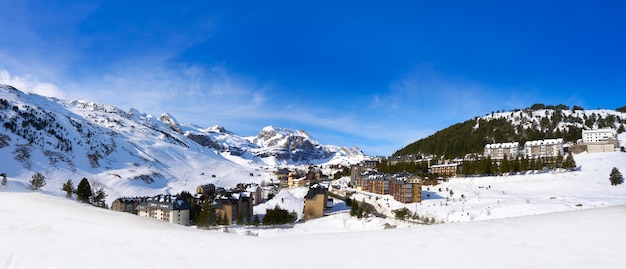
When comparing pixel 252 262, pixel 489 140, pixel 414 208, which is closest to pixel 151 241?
pixel 252 262

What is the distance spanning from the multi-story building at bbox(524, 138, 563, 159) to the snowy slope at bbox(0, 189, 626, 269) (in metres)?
126

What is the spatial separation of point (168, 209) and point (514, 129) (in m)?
162

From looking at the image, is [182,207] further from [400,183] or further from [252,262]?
[252,262]

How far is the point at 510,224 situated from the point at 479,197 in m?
65.9

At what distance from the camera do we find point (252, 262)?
746 centimetres

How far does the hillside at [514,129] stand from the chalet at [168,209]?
105883mm

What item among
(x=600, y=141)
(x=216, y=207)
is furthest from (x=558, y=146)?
(x=216, y=207)

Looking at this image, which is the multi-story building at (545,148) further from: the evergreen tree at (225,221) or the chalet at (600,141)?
the evergreen tree at (225,221)

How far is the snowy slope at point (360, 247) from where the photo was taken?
7.02 m

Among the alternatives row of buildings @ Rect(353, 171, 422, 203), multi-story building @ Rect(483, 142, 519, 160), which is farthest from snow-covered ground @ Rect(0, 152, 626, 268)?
multi-story building @ Rect(483, 142, 519, 160)

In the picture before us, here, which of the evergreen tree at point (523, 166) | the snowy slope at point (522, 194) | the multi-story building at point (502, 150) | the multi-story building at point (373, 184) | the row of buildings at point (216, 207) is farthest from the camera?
the multi-story building at point (502, 150)

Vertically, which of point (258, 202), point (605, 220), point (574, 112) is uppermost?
point (574, 112)

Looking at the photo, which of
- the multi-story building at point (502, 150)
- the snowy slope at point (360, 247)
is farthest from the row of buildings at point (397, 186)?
the snowy slope at point (360, 247)

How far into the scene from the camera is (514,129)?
166125mm
